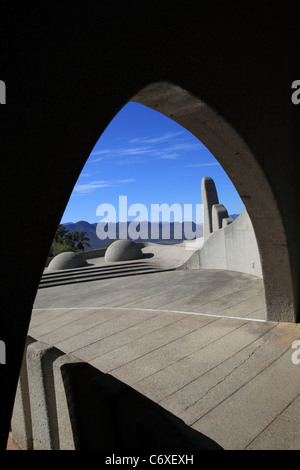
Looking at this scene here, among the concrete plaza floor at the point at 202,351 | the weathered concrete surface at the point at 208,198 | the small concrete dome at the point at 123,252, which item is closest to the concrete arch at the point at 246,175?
the concrete plaza floor at the point at 202,351

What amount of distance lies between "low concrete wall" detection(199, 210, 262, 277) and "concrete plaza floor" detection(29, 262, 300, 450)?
6.23 ft

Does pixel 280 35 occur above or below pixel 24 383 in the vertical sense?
above

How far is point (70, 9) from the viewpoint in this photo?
227cm

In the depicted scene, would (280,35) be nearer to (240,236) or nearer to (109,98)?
(109,98)

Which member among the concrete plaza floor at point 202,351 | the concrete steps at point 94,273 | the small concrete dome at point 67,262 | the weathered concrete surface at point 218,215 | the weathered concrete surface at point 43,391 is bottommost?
the concrete steps at point 94,273

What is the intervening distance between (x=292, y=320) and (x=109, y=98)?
388 centimetres

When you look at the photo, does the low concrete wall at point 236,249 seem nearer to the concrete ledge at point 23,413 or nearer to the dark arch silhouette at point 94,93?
the dark arch silhouette at point 94,93

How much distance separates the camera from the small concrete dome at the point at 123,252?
17078mm

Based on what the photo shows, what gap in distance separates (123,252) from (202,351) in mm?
13297

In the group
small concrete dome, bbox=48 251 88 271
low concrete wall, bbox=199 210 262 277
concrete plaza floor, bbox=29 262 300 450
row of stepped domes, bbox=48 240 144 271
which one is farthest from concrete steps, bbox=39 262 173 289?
concrete plaza floor, bbox=29 262 300 450

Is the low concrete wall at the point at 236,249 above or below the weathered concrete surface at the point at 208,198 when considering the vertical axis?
below

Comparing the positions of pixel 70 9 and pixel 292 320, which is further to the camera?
pixel 292 320

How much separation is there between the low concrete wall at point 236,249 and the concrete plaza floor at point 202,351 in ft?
6.23

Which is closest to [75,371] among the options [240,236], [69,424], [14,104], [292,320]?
[69,424]
